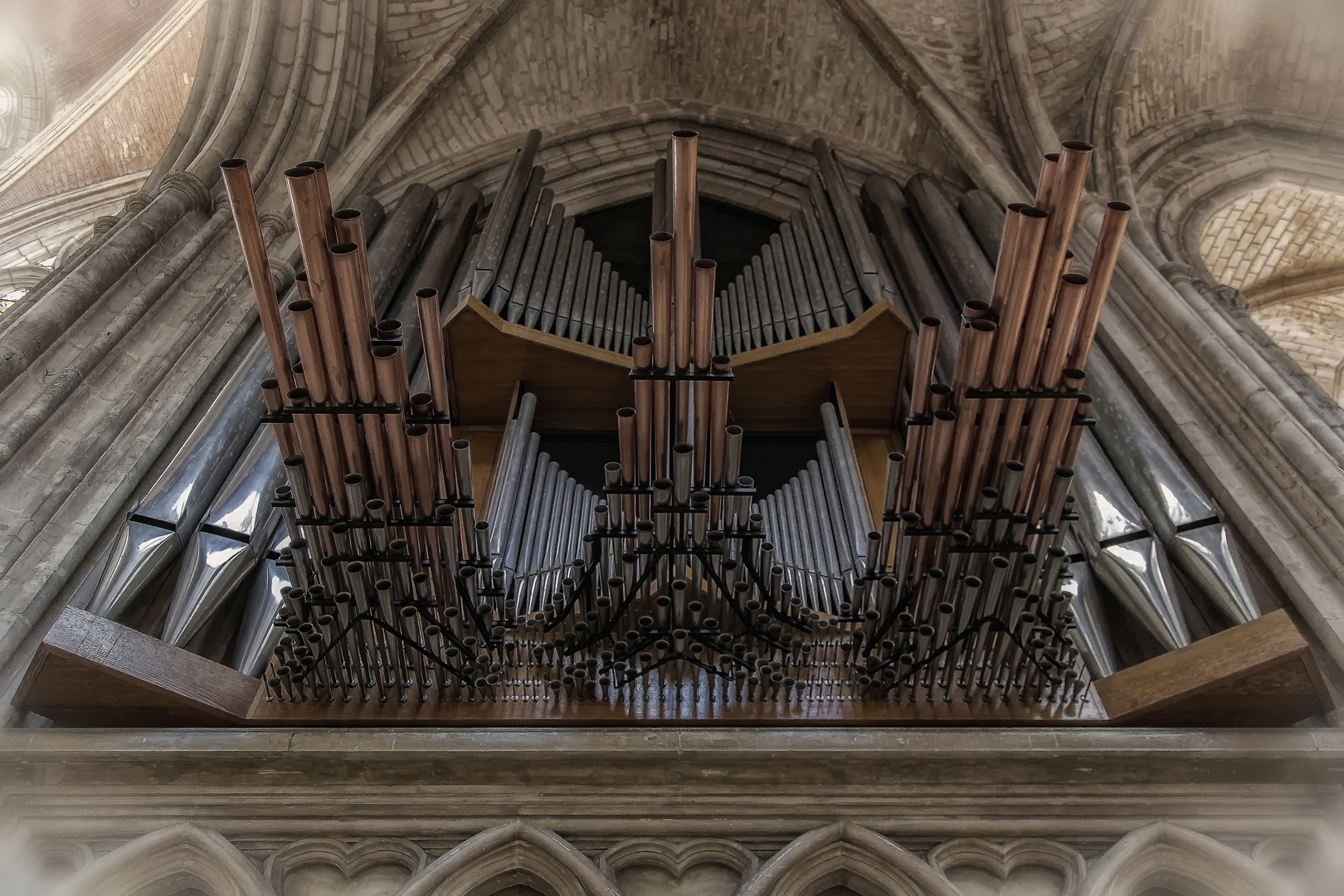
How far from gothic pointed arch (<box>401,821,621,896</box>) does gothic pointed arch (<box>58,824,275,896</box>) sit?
1.56 feet

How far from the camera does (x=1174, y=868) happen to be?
356cm

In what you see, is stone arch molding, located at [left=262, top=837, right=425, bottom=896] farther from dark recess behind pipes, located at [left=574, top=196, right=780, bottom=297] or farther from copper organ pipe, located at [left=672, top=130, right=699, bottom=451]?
→ dark recess behind pipes, located at [left=574, top=196, right=780, bottom=297]

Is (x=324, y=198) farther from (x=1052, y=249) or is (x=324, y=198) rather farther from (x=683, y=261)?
(x=1052, y=249)

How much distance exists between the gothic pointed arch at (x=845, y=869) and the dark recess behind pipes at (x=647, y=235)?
495 cm

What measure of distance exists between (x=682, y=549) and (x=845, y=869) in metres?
1.05

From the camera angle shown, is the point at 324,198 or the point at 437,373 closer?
the point at 324,198

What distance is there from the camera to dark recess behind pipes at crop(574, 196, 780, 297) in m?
8.30

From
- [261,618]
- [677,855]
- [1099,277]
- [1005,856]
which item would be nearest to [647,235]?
[261,618]

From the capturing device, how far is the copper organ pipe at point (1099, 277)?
3.41 meters

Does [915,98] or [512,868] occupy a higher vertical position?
[915,98]

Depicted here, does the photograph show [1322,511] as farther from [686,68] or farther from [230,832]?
[686,68]

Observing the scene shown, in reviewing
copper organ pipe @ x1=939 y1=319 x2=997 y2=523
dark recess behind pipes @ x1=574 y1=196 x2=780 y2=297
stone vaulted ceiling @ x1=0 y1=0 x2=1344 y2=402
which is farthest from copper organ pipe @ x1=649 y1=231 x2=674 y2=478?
stone vaulted ceiling @ x1=0 y1=0 x2=1344 y2=402

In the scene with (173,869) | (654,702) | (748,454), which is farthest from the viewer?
(748,454)

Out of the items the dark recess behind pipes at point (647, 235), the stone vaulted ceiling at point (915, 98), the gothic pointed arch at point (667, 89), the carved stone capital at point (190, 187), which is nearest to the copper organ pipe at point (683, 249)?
the carved stone capital at point (190, 187)
